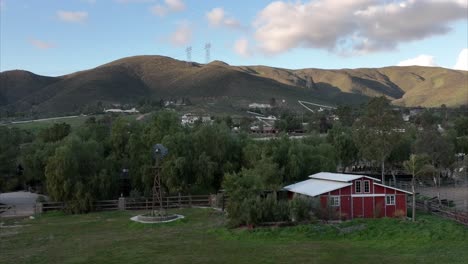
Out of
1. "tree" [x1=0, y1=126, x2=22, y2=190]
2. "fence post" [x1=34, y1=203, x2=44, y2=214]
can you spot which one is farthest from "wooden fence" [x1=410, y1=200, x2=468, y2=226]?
"tree" [x1=0, y1=126, x2=22, y2=190]

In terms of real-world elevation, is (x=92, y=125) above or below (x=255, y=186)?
above

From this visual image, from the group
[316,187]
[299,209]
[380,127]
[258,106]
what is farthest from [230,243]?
[258,106]

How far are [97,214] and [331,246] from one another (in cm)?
1720

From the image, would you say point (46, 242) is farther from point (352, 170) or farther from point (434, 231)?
point (352, 170)

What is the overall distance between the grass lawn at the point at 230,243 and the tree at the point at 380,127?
16.0 meters

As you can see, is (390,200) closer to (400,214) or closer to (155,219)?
(400,214)

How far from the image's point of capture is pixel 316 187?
3089cm

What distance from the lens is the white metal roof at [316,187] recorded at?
29250 mm

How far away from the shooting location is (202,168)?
37812 mm

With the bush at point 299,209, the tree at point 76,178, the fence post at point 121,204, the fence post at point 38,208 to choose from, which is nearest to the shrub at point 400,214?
the bush at point 299,209

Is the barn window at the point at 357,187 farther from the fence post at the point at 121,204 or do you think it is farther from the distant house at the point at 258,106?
the distant house at the point at 258,106

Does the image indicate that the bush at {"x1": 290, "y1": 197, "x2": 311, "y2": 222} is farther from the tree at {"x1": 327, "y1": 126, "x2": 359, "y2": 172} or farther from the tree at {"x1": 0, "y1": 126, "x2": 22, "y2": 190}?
the tree at {"x1": 327, "y1": 126, "x2": 359, "y2": 172}

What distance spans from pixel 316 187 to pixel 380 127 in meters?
15.5

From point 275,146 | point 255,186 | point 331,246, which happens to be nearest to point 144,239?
point 255,186
